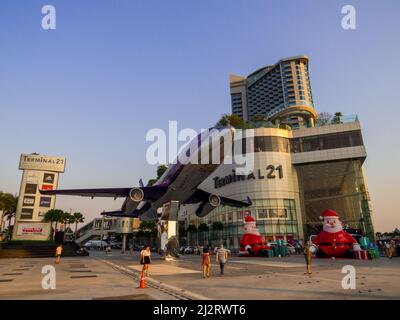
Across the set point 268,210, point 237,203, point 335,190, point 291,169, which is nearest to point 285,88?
point 335,190

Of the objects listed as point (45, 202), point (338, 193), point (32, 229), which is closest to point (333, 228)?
point (338, 193)

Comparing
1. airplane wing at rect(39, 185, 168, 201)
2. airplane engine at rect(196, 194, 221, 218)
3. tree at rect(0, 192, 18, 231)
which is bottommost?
airplane engine at rect(196, 194, 221, 218)

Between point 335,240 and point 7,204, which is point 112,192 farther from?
point 7,204

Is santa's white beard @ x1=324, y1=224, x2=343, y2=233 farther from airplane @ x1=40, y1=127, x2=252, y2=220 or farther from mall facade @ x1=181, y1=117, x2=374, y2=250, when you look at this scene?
mall facade @ x1=181, y1=117, x2=374, y2=250

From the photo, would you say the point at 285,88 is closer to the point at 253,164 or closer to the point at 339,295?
the point at 253,164

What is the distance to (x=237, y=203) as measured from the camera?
39.2 metres

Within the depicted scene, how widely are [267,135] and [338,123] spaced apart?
50.9 feet

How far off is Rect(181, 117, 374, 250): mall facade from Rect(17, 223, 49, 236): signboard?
140 ft

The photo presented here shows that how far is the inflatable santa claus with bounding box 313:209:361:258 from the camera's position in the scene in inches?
1096

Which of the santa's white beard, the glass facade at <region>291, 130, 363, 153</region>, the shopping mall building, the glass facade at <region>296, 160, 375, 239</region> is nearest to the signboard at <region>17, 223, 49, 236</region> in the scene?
the shopping mall building

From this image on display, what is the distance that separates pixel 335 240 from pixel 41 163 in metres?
69.7

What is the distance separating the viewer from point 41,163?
69812mm

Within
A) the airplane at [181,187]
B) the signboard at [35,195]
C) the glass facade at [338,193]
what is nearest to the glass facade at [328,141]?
the glass facade at [338,193]

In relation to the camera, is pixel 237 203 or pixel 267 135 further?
pixel 267 135
